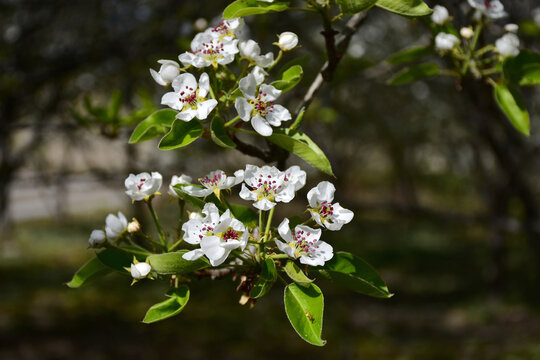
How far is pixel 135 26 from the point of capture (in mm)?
3301

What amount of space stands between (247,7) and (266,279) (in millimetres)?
517

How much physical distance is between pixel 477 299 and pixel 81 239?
7274mm

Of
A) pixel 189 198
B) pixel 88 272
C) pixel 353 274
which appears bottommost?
pixel 88 272

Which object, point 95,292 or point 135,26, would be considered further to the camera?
point 95,292

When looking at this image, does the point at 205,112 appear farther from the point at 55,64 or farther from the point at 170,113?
the point at 55,64

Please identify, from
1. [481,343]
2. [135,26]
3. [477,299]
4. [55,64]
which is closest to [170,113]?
[55,64]

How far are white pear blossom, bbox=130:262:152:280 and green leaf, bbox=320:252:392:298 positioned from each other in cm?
33

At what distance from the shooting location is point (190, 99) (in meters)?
0.97

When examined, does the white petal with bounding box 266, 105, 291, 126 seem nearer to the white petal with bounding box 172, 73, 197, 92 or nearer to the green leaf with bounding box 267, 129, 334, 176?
the green leaf with bounding box 267, 129, 334, 176

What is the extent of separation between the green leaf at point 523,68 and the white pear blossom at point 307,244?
64 cm

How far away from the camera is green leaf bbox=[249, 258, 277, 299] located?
0.89 metres

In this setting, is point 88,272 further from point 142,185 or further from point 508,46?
point 508,46

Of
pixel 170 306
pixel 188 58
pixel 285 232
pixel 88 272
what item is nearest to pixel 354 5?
pixel 188 58

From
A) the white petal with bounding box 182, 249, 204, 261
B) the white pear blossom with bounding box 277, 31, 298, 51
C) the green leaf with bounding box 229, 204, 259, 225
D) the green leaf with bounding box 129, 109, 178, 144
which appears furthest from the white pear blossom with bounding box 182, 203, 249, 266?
the white pear blossom with bounding box 277, 31, 298, 51
